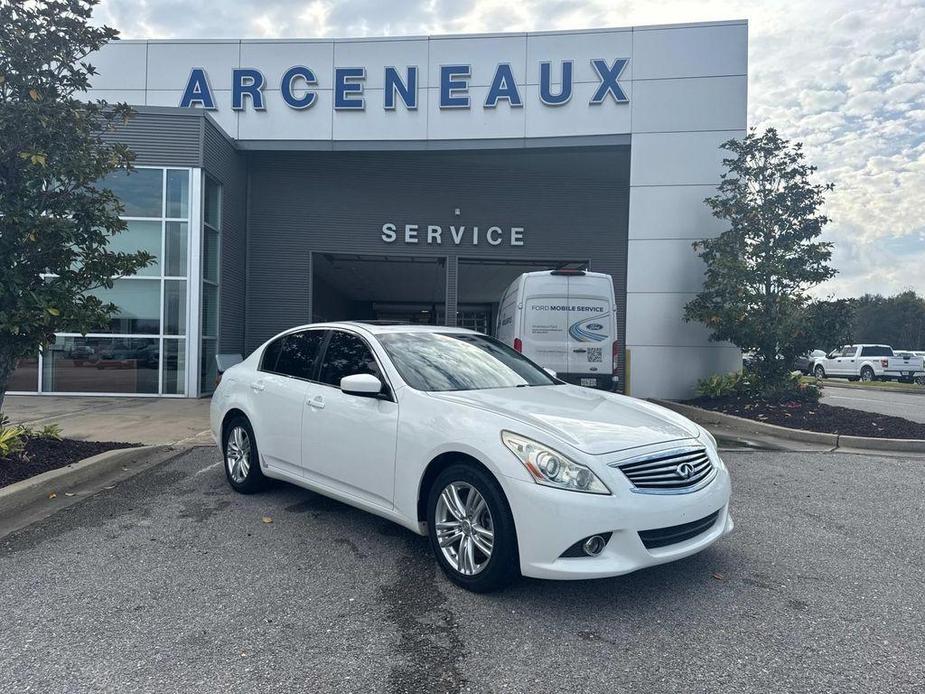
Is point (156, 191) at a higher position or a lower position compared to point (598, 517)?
higher

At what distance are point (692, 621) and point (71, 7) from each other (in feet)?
23.6

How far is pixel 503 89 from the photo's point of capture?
14344mm

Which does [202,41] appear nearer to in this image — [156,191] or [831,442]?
[156,191]

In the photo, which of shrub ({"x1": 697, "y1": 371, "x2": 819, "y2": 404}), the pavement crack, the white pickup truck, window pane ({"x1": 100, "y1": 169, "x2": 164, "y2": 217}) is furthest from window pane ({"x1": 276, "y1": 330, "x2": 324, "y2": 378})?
the white pickup truck

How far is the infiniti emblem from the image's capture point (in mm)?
3348

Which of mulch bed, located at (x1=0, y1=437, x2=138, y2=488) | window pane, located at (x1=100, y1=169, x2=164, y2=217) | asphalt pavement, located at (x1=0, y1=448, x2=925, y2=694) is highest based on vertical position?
window pane, located at (x1=100, y1=169, x2=164, y2=217)

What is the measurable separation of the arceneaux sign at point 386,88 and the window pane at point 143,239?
3.89 metres

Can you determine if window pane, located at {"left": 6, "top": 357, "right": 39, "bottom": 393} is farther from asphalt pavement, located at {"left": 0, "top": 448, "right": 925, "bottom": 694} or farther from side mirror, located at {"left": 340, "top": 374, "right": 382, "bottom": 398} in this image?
side mirror, located at {"left": 340, "top": 374, "right": 382, "bottom": 398}

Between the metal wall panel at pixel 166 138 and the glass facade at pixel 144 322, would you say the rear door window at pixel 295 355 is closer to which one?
the glass facade at pixel 144 322

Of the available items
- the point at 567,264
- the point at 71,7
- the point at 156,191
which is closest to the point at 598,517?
the point at 71,7

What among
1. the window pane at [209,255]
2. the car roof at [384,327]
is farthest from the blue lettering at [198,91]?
the car roof at [384,327]

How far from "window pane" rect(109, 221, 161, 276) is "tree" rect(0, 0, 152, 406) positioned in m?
6.88

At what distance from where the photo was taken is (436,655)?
9.16ft

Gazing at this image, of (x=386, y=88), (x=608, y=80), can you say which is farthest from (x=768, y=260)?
(x=386, y=88)
